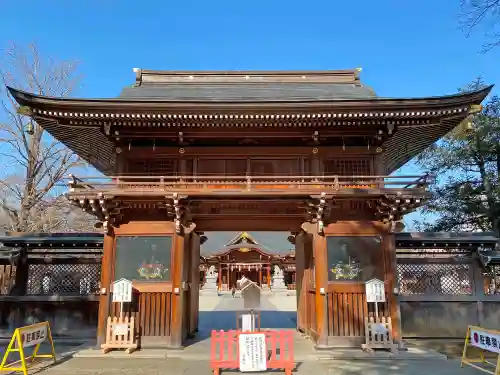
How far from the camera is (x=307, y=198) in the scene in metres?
10.1

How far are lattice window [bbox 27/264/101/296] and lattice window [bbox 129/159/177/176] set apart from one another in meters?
4.12

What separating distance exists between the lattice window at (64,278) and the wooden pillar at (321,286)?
775 centimetres

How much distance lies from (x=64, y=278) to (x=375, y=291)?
10.5 meters

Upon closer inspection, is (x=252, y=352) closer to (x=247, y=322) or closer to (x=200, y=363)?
(x=200, y=363)

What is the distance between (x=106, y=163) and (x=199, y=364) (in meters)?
9.22

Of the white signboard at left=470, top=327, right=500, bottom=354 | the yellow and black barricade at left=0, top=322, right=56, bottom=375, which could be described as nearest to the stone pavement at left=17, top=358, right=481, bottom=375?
the yellow and black barricade at left=0, top=322, right=56, bottom=375

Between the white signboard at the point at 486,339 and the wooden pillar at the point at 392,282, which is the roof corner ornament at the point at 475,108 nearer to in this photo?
the wooden pillar at the point at 392,282

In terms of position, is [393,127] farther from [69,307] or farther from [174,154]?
[69,307]

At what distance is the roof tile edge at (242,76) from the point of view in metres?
14.7

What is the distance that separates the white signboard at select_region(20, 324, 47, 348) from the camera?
7.64 m

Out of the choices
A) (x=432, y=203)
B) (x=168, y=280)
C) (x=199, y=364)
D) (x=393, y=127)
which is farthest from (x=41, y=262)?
(x=432, y=203)

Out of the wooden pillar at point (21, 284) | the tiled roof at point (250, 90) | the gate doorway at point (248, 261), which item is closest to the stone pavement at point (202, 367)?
the wooden pillar at point (21, 284)

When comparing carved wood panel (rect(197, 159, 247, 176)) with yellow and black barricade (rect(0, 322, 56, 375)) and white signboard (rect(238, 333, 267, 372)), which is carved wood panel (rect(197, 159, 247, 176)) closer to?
white signboard (rect(238, 333, 267, 372))

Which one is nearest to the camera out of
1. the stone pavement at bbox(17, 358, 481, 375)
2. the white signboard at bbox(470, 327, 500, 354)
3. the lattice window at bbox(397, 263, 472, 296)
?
the white signboard at bbox(470, 327, 500, 354)
